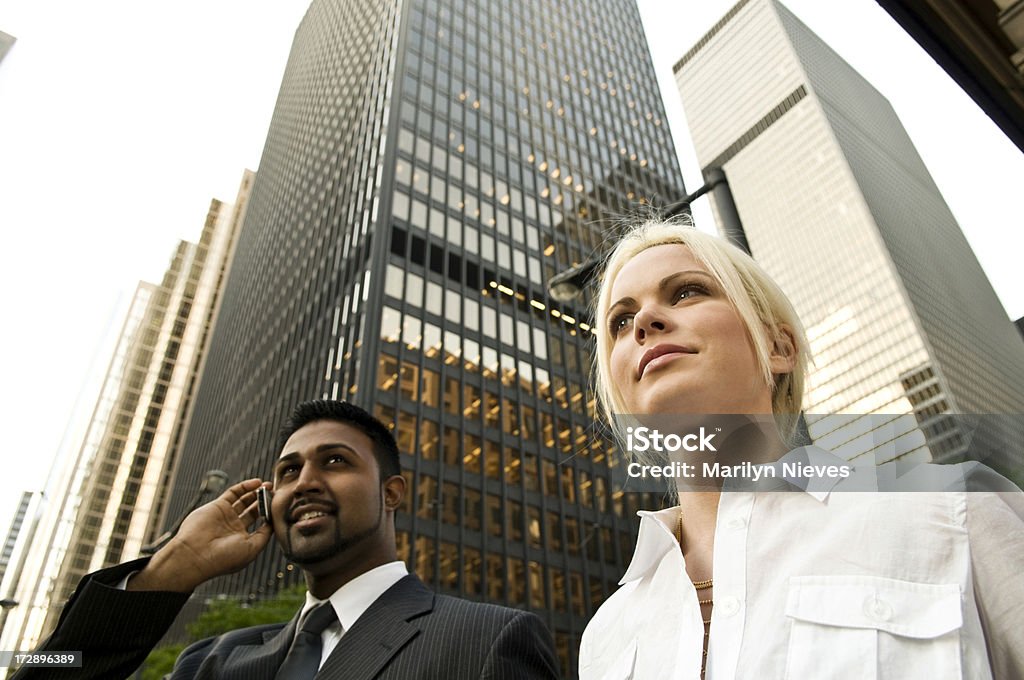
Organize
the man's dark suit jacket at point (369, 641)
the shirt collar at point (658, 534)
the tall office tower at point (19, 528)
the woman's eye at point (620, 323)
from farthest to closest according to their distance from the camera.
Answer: the tall office tower at point (19, 528), the man's dark suit jacket at point (369, 641), the woman's eye at point (620, 323), the shirt collar at point (658, 534)

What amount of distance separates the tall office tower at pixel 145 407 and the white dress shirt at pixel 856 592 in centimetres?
9805

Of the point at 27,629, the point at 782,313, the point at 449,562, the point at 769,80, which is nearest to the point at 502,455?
the point at 449,562

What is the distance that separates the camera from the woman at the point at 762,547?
42.4 inches

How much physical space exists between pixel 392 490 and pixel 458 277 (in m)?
50.0

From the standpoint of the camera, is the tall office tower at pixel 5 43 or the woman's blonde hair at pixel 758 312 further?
the tall office tower at pixel 5 43

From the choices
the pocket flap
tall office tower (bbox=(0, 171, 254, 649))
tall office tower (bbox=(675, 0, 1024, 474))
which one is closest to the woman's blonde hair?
tall office tower (bbox=(675, 0, 1024, 474))

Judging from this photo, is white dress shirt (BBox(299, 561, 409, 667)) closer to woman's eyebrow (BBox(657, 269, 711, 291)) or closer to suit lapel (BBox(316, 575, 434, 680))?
suit lapel (BBox(316, 575, 434, 680))

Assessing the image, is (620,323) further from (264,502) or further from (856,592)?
(264,502)

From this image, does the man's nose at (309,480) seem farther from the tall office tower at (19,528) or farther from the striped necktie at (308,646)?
the tall office tower at (19,528)

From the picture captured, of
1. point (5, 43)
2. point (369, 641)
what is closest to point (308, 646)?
point (369, 641)

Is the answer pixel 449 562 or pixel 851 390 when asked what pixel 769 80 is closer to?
pixel 851 390

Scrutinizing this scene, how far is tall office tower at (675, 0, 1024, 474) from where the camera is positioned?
2605 mm

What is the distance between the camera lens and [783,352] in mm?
1845

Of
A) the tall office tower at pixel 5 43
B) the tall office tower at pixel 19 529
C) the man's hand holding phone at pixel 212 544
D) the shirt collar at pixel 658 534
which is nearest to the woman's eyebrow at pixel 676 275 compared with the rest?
the shirt collar at pixel 658 534
